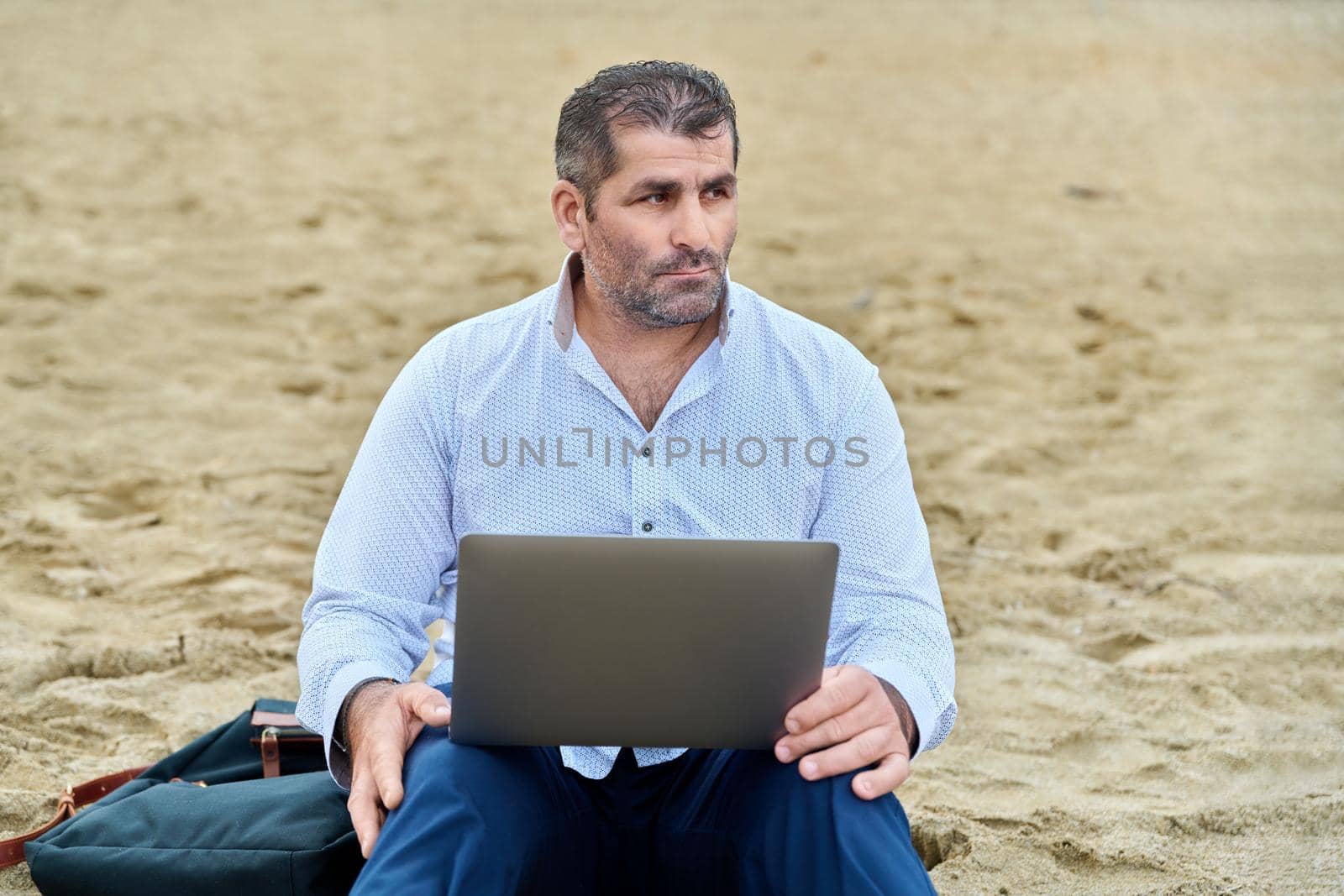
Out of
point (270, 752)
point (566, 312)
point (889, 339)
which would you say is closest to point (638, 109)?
point (566, 312)

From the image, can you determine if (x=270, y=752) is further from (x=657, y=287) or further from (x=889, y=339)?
(x=889, y=339)

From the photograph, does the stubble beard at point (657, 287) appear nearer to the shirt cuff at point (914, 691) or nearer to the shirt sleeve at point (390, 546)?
the shirt sleeve at point (390, 546)

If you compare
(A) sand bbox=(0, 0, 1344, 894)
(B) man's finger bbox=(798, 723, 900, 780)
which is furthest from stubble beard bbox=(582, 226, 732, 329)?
(A) sand bbox=(0, 0, 1344, 894)

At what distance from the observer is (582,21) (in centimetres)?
1166

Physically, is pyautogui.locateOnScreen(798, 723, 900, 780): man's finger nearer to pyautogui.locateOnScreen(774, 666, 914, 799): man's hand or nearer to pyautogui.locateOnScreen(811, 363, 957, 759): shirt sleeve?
pyautogui.locateOnScreen(774, 666, 914, 799): man's hand

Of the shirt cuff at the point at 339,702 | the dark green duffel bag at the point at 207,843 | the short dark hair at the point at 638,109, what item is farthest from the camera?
the short dark hair at the point at 638,109

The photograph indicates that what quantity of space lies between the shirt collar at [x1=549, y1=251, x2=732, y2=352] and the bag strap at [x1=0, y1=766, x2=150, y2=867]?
1099mm

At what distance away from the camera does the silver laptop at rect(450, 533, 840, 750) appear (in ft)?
6.07

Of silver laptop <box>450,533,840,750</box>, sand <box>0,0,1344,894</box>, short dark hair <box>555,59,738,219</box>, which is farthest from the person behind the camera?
sand <box>0,0,1344,894</box>

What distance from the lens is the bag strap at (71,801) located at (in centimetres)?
248

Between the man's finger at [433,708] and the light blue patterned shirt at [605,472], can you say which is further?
the light blue patterned shirt at [605,472]

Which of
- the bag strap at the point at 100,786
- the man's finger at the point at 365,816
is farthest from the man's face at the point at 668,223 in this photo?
the bag strap at the point at 100,786

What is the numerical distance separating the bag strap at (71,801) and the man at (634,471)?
2.20 ft

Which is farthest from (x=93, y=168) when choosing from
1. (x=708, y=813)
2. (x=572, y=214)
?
(x=708, y=813)
